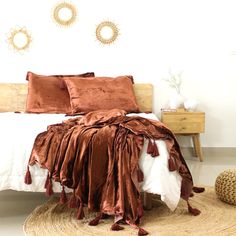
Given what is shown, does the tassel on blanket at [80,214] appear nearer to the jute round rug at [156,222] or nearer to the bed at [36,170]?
the jute round rug at [156,222]

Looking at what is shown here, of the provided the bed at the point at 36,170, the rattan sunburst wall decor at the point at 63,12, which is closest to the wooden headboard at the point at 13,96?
the rattan sunburst wall decor at the point at 63,12

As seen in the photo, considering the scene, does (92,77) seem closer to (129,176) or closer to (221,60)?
(221,60)

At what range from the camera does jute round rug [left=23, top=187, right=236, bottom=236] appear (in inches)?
96.0

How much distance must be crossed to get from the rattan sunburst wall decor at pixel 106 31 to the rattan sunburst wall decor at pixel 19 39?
0.82 m

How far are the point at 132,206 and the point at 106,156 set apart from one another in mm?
360

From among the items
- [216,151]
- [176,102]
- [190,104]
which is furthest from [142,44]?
[216,151]

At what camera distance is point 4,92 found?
4.56 metres

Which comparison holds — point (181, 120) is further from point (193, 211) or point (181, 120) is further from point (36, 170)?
point (36, 170)

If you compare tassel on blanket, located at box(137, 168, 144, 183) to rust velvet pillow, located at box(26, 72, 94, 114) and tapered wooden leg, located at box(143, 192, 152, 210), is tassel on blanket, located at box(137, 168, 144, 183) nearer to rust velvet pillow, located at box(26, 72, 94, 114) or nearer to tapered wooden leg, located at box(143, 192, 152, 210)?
tapered wooden leg, located at box(143, 192, 152, 210)

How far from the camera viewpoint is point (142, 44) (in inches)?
184

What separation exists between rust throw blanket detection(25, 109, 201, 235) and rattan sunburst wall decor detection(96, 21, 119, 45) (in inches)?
88.1

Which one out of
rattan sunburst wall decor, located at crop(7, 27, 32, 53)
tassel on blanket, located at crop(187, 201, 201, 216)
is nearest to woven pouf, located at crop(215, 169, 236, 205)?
tassel on blanket, located at crop(187, 201, 201, 216)

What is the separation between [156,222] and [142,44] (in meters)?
2.61

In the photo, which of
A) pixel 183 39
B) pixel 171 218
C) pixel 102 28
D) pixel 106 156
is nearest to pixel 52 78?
pixel 102 28
